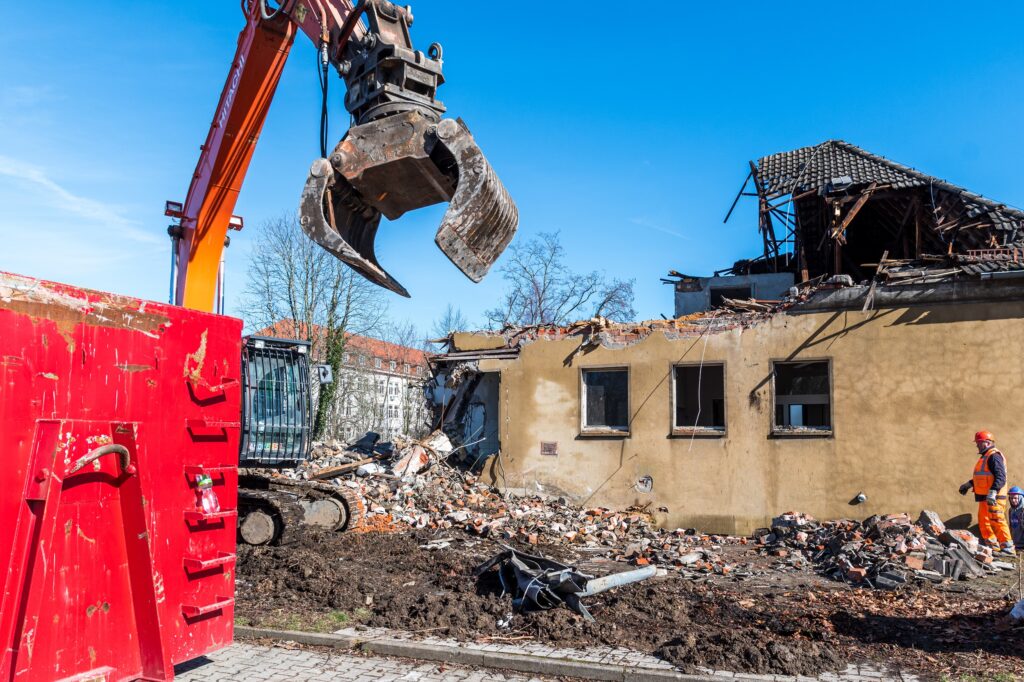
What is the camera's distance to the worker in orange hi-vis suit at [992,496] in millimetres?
11180

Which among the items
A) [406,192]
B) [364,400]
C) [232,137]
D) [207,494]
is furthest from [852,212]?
[364,400]

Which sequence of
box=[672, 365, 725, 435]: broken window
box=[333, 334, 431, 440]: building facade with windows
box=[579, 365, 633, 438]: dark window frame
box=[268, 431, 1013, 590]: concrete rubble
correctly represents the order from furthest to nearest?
box=[333, 334, 431, 440]: building facade with windows < box=[579, 365, 633, 438]: dark window frame < box=[672, 365, 725, 435]: broken window < box=[268, 431, 1013, 590]: concrete rubble

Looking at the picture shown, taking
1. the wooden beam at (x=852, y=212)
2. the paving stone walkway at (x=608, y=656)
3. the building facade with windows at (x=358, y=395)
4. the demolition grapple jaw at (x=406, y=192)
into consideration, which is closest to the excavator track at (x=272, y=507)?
the paving stone walkway at (x=608, y=656)

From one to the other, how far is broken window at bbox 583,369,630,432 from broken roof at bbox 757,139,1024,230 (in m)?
8.65

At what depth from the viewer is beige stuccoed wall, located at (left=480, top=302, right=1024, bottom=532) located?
1257 centimetres

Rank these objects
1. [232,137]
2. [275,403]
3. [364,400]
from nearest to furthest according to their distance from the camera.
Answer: [232,137], [275,403], [364,400]

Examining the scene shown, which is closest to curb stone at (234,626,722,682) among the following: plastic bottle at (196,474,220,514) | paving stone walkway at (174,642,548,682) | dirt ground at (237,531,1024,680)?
paving stone walkway at (174,642,548,682)

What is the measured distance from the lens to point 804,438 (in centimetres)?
1352

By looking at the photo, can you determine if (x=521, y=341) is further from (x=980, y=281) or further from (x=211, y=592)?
(x=211, y=592)

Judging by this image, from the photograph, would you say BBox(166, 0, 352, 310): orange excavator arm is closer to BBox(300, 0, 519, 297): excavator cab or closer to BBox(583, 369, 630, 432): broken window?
BBox(300, 0, 519, 297): excavator cab

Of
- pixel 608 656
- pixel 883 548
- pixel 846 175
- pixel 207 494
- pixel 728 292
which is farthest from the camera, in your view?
pixel 728 292

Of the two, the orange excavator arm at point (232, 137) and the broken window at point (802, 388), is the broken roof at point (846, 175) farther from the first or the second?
the orange excavator arm at point (232, 137)

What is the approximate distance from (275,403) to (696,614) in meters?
6.34

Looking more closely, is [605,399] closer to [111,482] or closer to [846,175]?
[846,175]
